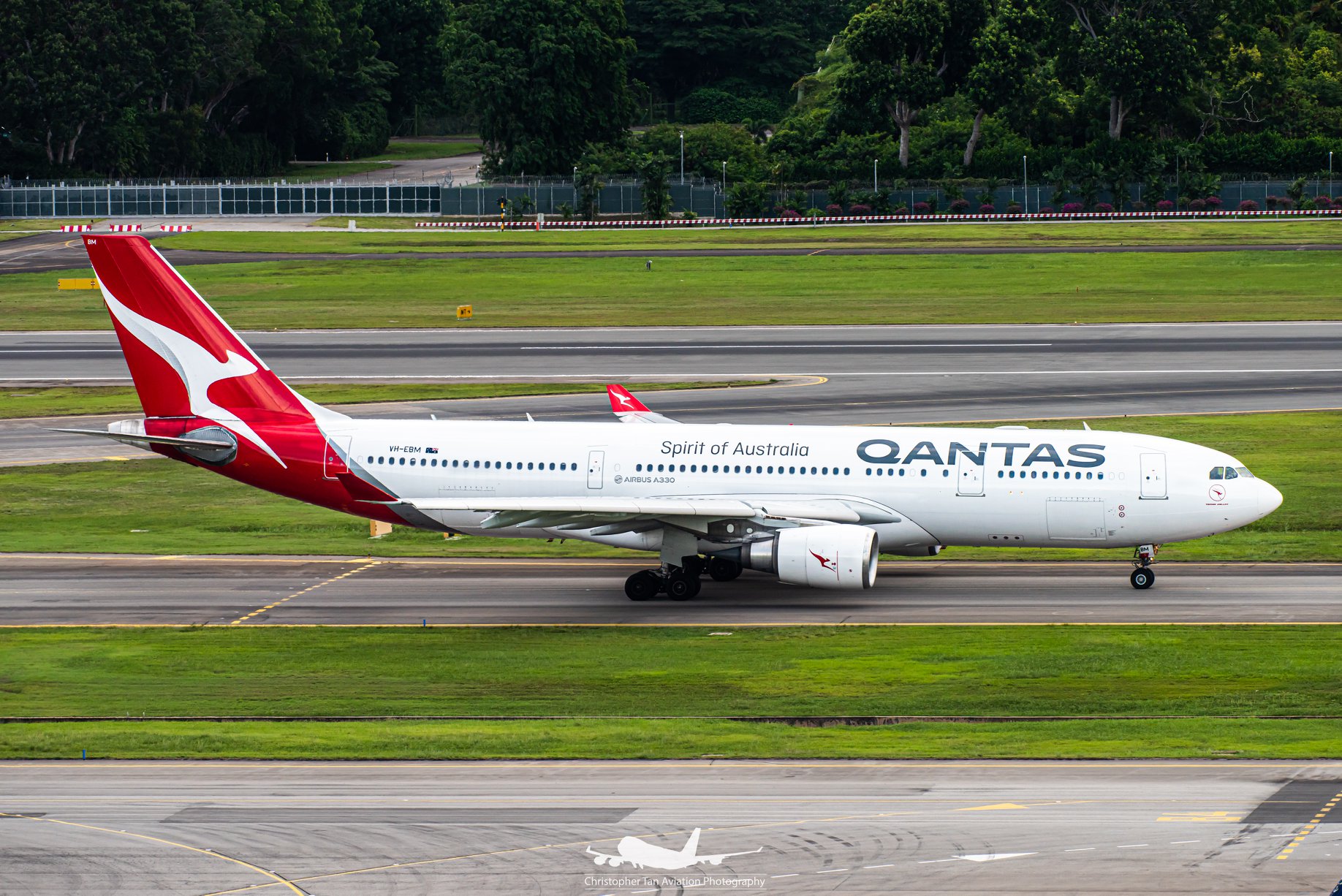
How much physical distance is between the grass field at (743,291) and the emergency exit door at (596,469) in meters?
50.0

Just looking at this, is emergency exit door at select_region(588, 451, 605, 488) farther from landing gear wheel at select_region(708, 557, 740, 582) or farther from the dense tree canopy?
the dense tree canopy

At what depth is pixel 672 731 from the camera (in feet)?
95.8

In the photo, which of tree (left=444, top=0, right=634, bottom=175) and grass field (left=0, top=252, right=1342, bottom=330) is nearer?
grass field (left=0, top=252, right=1342, bottom=330)

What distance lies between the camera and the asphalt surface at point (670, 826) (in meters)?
22.2

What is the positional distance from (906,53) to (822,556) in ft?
415

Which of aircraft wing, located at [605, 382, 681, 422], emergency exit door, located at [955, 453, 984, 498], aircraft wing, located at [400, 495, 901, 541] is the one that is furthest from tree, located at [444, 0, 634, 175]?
emergency exit door, located at [955, 453, 984, 498]

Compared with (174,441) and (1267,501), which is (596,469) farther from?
(1267,501)

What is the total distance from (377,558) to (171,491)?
38.2 feet

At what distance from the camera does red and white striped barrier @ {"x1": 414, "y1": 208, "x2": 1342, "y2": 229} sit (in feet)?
467

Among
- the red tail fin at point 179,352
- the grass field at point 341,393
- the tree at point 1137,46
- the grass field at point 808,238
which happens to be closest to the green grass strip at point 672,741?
the red tail fin at point 179,352

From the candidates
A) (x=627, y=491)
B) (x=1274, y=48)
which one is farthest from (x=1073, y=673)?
(x=1274, y=48)

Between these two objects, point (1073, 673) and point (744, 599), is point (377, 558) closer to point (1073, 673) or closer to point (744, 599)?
point (744, 599)

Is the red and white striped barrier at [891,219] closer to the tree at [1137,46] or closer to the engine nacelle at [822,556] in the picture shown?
the tree at [1137,46]

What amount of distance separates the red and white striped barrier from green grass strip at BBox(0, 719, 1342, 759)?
118430mm
